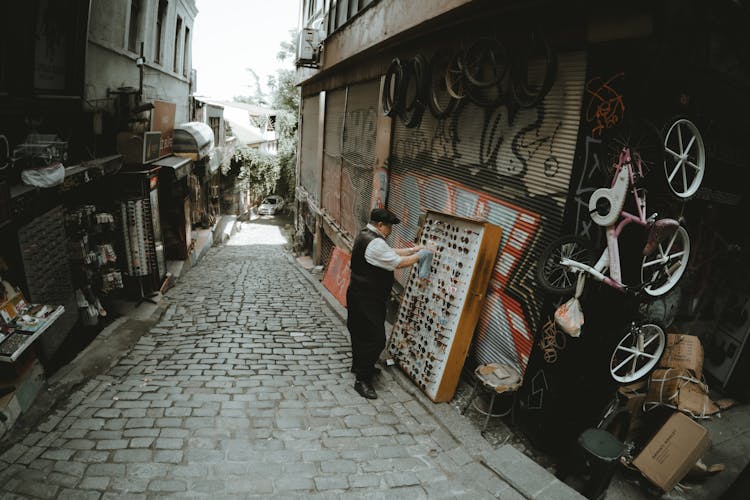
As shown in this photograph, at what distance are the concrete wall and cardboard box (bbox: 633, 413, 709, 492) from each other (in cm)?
984

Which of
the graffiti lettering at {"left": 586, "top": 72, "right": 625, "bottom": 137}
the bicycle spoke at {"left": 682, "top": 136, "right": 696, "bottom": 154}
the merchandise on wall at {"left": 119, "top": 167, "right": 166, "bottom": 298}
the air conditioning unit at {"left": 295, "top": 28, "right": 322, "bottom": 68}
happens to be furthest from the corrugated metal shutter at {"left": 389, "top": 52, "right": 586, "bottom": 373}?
the air conditioning unit at {"left": 295, "top": 28, "right": 322, "bottom": 68}

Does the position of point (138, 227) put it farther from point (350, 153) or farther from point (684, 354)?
point (684, 354)

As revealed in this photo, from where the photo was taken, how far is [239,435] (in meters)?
4.53

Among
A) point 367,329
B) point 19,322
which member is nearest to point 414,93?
point 367,329

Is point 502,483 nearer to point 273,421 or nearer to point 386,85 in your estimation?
point 273,421

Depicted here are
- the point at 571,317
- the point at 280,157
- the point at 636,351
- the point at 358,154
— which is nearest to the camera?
the point at 571,317

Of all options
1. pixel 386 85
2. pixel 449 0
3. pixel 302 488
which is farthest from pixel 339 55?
pixel 302 488

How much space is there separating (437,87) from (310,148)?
35.5 feet

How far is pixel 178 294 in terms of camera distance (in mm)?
10383

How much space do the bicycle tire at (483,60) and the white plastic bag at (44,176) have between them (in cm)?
545

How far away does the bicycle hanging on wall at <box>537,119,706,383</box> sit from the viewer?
3701mm

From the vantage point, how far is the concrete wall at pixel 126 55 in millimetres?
8281

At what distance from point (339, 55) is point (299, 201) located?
329 inches

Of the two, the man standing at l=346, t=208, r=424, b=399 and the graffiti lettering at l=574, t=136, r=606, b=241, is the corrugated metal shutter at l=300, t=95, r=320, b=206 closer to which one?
the man standing at l=346, t=208, r=424, b=399
